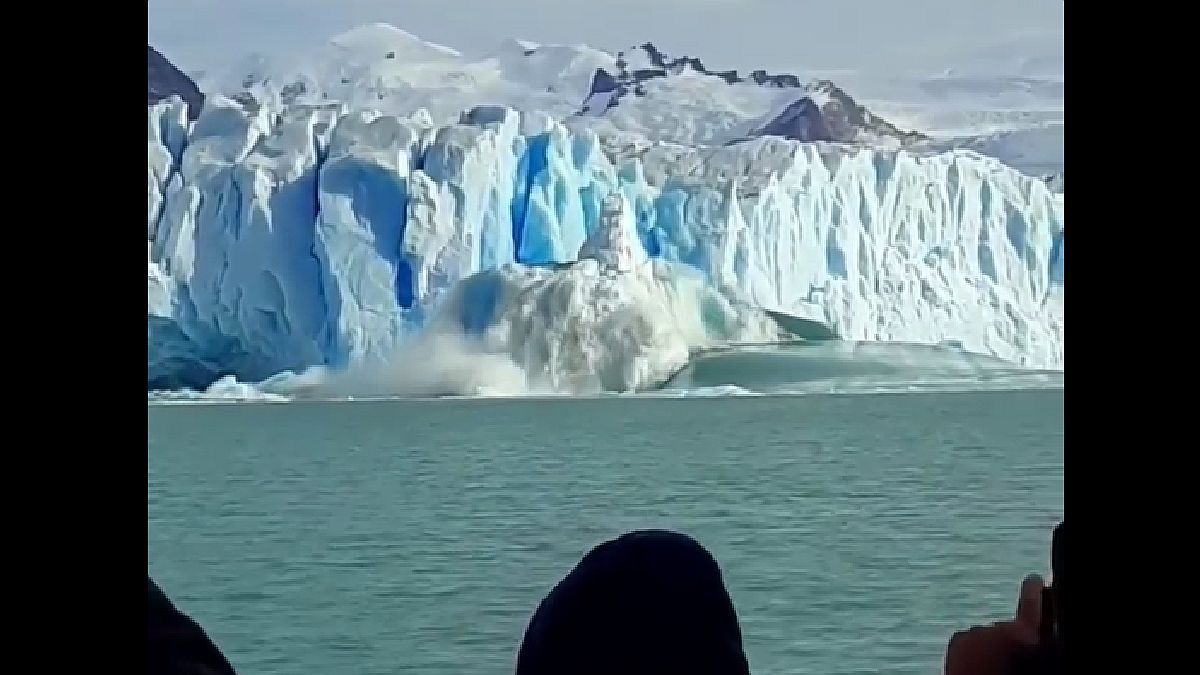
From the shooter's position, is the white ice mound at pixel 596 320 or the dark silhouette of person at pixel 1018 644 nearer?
the dark silhouette of person at pixel 1018 644

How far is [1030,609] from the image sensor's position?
0.51m

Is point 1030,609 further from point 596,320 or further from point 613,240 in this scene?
point 596,320

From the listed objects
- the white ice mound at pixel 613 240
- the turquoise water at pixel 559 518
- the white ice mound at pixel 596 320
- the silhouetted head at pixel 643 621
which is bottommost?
the turquoise water at pixel 559 518

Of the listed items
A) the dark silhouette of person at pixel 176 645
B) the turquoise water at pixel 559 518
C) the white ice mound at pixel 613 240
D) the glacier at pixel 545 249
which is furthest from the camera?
the white ice mound at pixel 613 240

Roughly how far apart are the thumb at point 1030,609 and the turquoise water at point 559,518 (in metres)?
4.68

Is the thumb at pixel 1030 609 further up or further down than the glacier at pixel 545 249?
further down

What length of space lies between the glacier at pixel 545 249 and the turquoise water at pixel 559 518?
1.00 metres

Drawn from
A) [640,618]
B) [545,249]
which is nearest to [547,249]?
[545,249]

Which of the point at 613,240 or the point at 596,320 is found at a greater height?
the point at 613,240

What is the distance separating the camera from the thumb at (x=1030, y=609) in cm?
50

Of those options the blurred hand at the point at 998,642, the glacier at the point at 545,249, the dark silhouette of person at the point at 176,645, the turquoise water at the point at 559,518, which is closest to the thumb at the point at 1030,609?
the blurred hand at the point at 998,642

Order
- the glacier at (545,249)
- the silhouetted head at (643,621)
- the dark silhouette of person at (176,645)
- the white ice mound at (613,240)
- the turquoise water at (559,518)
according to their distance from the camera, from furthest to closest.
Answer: the white ice mound at (613,240) < the glacier at (545,249) < the turquoise water at (559,518) < the silhouetted head at (643,621) < the dark silhouette of person at (176,645)

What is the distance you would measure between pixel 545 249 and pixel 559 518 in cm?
313

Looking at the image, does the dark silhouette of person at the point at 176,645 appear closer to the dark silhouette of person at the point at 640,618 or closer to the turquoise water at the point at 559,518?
the dark silhouette of person at the point at 640,618
